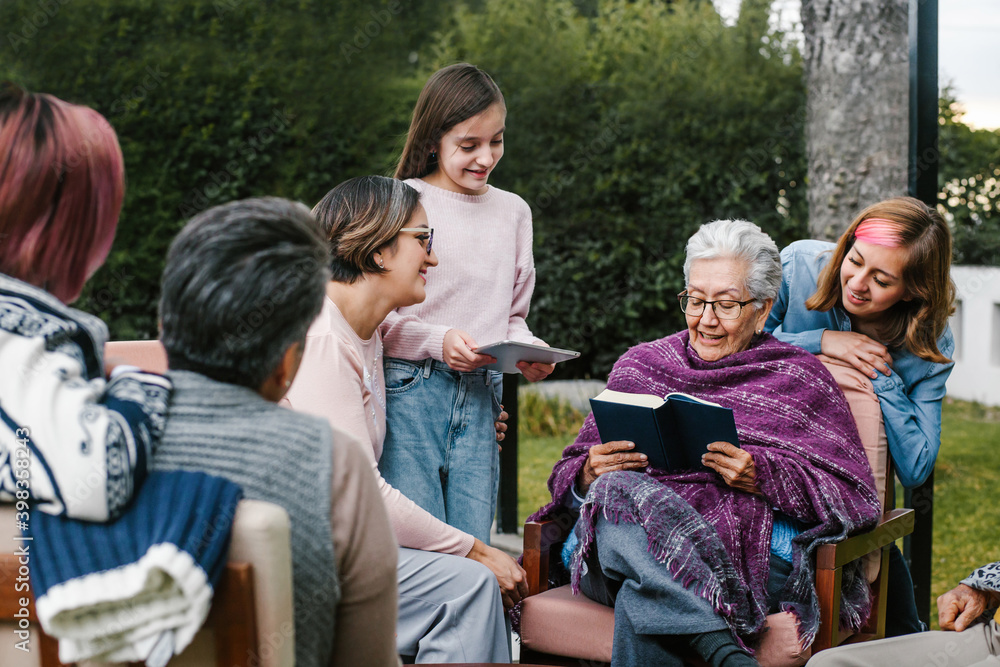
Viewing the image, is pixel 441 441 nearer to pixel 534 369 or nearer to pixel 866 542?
pixel 534 369

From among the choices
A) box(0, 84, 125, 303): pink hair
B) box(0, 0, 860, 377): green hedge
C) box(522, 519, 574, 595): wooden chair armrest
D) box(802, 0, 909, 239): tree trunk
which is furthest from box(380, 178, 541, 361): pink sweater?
box(0, 0, 860, 377): green hedge

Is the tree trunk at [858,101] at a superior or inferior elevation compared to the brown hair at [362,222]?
superior

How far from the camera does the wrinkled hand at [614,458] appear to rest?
258 centimetres

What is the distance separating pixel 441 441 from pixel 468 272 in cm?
53

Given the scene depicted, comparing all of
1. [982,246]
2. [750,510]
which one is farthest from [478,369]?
[982,246]

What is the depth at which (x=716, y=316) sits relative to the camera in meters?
2.74

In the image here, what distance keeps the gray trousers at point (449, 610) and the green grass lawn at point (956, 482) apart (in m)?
2.84

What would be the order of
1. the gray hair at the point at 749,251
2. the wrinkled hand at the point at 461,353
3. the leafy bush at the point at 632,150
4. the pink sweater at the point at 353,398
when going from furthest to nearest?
the leafy bush at the point at 632,150
the gray hair at the point at 749,251
the wrinkled hand at the point at 461,353
the pink sweater at the point at 353,398

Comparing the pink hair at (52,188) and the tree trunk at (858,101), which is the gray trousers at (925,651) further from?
the tree trunk at (858,101)

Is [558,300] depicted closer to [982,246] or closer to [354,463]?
[982,246]

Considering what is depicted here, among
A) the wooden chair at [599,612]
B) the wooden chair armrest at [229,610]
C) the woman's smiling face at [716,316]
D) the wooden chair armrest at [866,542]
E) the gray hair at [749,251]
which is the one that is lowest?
the wooden chair at [599,612]

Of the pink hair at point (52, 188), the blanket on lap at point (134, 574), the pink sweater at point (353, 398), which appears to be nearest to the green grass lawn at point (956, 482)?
the pink sweater at point (353, 398)

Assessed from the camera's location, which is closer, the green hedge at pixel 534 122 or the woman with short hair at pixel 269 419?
the woman with short hair at pixel 269 419

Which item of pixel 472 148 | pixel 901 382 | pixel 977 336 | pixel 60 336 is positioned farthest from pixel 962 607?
pixel 977 336
